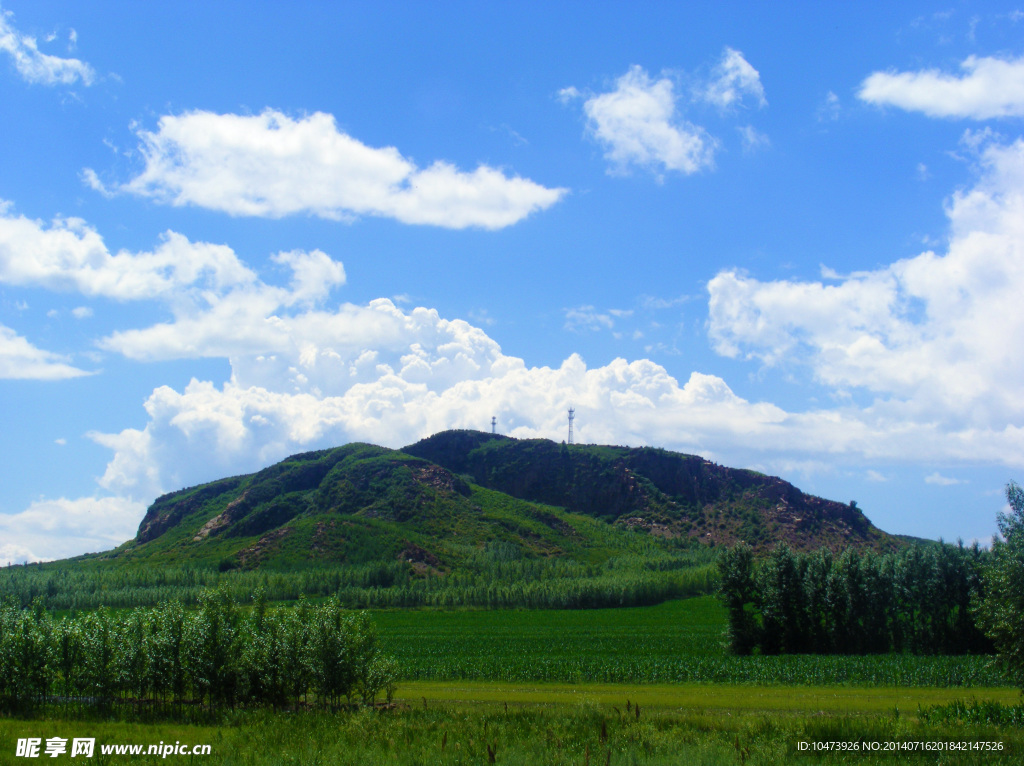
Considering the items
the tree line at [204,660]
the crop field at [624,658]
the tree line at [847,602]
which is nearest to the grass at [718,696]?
the crop field at [624,658]

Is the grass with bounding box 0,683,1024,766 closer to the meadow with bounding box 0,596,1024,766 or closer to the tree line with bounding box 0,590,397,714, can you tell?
the meadow with bounding box 0,596,1024,766

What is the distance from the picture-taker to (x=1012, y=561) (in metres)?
38.5

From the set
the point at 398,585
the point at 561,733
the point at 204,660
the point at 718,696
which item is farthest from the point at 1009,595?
the point at 398,585

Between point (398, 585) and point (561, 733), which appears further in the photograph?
point (398, 585)

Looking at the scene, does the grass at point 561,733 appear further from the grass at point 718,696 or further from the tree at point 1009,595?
the tree at point 1009,595

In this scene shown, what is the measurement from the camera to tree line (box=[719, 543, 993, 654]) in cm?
7738

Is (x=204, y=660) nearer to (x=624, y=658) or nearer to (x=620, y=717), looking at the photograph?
(x=620, y=717)

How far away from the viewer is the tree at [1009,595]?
3784 centimetres

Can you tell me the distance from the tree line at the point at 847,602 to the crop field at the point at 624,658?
247 inches

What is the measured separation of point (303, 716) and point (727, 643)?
Result: 55.0m

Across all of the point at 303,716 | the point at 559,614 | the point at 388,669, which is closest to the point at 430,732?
the point at 303,716

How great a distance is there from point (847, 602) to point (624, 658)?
29.1m

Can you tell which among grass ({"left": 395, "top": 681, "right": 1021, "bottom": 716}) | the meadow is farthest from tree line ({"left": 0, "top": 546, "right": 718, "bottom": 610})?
grass ({"left": 395, "top": 681, "right": 1021, "bottom": 716})

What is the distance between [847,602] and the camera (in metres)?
78.8
